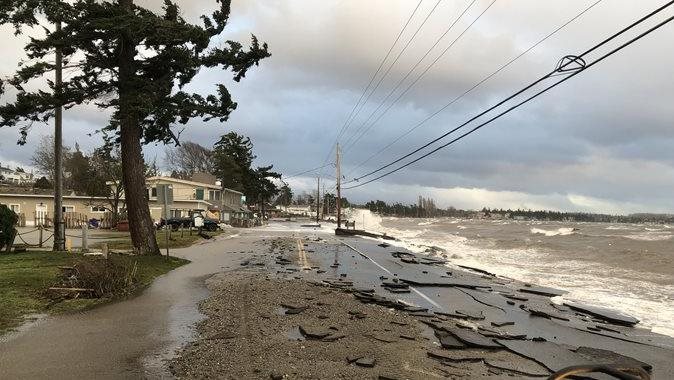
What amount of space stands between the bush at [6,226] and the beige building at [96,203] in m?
28.1

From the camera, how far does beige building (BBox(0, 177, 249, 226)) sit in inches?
2258

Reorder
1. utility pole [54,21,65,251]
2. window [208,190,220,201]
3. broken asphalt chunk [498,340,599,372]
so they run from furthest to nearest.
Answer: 1. window [208,190,220,201]
2. utility pole [54,21,65,251]
3. broken asphalt chunk [498,340,599,372]

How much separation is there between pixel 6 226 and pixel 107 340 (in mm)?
A: 15722

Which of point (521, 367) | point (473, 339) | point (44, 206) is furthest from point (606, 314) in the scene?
point (44, 206)

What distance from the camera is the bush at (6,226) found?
839 inches

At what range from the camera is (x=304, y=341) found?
29.4ft

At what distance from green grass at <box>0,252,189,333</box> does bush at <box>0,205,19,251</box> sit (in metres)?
0.91

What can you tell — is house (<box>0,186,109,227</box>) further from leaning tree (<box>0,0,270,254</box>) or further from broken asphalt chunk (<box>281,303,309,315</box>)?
broken asphalt chunk (<box>281,303,309,315</box>)

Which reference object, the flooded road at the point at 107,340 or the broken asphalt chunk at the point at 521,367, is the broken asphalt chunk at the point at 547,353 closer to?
the broken asphalt chunk at the point at 521,367

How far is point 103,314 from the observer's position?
437 inches

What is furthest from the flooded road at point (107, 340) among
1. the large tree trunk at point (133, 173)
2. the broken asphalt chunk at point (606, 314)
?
the broken asphalt chunk at point (606, 314)

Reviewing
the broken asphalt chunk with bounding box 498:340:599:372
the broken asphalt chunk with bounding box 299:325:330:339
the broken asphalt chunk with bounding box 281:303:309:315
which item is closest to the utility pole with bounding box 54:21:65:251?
the broken asphalt chunk with bounding box 281:303:309:315

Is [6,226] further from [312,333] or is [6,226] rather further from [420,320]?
[420,320]

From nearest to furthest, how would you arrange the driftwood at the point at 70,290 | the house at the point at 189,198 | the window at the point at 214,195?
the driftwood at the point at 70,290 → the house at the point at 189,198 → the window at the point at 214,195
